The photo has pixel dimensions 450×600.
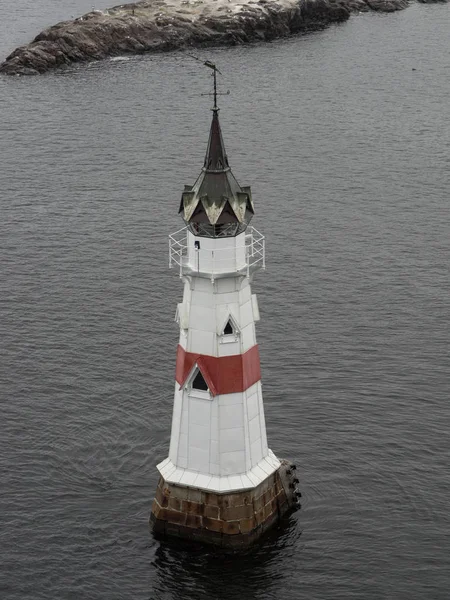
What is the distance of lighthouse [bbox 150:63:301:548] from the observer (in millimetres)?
58031

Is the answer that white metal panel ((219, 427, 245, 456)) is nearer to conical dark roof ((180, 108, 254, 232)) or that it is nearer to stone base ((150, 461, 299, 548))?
stone base ((150, 461, 299, 548))

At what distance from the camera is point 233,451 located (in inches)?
2391

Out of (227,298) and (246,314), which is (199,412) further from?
(227,298)

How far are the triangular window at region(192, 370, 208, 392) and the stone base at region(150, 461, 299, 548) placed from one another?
523 centimetres

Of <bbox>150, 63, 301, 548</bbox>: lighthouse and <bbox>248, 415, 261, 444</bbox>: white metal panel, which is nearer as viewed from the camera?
<bbox>150, 63, 301, 548</bbox>: lighthouse

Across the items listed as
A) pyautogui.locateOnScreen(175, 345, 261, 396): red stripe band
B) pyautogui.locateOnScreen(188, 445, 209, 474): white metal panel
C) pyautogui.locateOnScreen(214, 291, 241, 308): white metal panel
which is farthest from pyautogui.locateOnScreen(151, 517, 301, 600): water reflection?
pyautogui.locateOnScreen(214, 291, 241, 308): white metal panel

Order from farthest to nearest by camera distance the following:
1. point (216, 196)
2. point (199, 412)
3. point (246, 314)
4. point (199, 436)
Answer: point (199, 436) < point (199, 412) < point (246, 314) < point (216, 196)

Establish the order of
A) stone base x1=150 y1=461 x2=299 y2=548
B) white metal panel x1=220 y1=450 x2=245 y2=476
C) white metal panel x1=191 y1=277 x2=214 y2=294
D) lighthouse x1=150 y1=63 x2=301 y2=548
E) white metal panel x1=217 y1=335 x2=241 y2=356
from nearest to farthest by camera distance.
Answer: lighthouse x1=150 y1=63 x2=301 y2=548 < white metal panel x1=191 y1=277 x2=214 y2=294 < white metal panel x1=217 y1=335 x2=241 y2=356 < white metal panel x1=220 y1=450 x2=245 y2=476 < stone base x1=150 y1=461 x2=299 y2=548

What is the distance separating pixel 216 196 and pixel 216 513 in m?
15.7

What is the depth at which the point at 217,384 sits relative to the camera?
59250 millimetres

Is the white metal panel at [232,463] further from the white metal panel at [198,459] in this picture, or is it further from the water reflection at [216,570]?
the water reflection at [216,570]

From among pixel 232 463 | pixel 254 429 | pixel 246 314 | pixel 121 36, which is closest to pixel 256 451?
pixel 254 429

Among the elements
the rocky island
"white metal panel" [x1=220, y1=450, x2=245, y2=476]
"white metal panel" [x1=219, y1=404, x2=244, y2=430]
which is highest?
the rocky island

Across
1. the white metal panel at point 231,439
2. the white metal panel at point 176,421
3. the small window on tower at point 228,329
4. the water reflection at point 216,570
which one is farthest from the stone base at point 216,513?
the small window on tower at point 228,329
